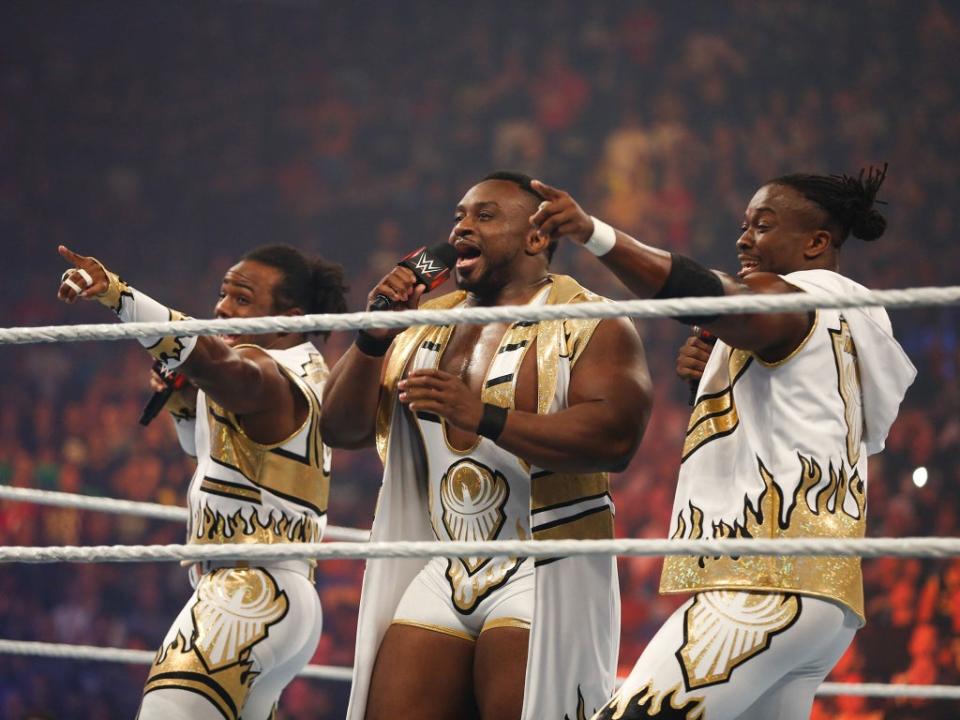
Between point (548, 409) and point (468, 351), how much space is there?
9.6 inches

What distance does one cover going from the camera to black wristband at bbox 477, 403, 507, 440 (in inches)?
74.1

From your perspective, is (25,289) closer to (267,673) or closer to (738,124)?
(738,124)

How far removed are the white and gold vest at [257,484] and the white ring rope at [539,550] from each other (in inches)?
26.9

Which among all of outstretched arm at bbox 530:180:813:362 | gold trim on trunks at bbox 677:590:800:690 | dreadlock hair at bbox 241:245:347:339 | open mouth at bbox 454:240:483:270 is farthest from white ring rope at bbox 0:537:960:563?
dreadlock hair at bbox 241:245:347:339

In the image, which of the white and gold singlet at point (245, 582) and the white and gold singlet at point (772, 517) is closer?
the white and gold singlet at point (772, 517)

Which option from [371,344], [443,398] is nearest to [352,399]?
[371,344]

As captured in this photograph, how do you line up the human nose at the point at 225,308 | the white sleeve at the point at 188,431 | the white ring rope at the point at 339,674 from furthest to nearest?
1. the white sleeve at the point at 188,431
2. the human nose at the point at 225,308
3. the white ring rope at the point at 339,674

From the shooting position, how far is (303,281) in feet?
8.86

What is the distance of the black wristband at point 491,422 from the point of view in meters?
1.88

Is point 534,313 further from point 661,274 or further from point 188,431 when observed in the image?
point 188,431

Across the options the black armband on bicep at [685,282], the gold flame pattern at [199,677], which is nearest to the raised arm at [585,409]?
the black armband on bicep at [685,282]

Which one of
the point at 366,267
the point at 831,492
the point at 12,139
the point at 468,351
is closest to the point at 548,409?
the point at 468,351

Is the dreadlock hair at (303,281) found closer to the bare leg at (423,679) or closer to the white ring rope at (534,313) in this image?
the bare leg at (423,679)

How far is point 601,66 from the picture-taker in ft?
22.3
